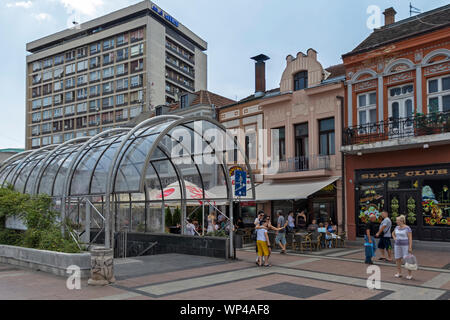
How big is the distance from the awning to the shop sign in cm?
172

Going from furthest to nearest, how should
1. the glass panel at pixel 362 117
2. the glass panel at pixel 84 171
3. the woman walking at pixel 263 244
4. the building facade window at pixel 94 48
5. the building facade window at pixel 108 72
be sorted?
1. the building facade window at pixel 94 48
2. the building facade window at pixel 108 72
3. the glass panel at pixel 362 117
4. the glass panel at pixel 84 171
5. the woman walking at pixel 263 244

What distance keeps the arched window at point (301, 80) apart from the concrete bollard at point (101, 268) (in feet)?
55.4

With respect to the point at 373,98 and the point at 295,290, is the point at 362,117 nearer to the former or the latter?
the point at 373,98

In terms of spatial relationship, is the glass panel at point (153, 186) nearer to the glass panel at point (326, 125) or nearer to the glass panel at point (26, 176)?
the glass panel at point (26, 176)

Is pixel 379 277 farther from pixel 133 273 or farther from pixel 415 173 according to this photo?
pixel 415 173

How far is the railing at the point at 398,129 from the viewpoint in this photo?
57.0 feet

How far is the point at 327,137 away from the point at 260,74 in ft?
27.1

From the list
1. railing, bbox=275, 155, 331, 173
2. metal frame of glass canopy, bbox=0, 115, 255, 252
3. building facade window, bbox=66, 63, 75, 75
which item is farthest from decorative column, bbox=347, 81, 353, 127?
building facade window, bbox=66, 63, 75, 75

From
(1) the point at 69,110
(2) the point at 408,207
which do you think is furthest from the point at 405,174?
(1) the point at 69,110

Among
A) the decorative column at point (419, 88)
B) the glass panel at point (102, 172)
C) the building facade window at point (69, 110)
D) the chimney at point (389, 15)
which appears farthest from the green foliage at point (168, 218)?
the building facade window at point (69, 110)

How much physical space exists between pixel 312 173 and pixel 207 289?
44.0ft

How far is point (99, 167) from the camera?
44.7 feet

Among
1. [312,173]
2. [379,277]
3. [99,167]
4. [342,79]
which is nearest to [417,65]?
[342,79]

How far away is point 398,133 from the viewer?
18.7 m
